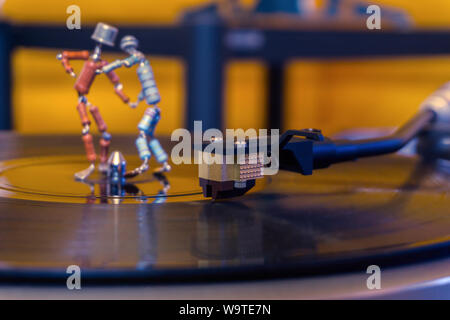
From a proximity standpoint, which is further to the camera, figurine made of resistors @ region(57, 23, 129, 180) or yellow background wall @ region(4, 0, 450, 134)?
yellow background wall @ region(4, 0, 450, 134)

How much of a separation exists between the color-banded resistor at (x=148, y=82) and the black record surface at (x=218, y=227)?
0.07m

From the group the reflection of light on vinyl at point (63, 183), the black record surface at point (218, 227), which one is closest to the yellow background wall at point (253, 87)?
the reflection of light on vinyl at point (63, 183)

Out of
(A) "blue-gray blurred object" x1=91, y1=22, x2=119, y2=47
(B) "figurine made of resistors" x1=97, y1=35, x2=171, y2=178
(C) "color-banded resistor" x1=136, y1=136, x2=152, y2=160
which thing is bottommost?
(C) "color-banded resistor" x1=136, y1=136, x2=152, y2=160

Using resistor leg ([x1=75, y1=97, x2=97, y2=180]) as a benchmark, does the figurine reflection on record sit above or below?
below

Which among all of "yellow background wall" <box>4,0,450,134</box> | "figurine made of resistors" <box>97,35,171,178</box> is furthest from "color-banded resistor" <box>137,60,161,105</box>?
"yellow background wall" <box>4,0,450,134</box>

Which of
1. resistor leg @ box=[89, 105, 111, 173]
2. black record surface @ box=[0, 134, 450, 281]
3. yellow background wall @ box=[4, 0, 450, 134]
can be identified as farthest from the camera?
yellow background wall @ box=[4, 0, 450, 134]

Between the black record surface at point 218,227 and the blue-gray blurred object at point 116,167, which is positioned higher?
the blue-gray blurred object at point 116,167

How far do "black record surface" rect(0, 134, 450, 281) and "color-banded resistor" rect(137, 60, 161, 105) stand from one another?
7 cm

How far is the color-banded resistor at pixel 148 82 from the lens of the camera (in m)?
0.59

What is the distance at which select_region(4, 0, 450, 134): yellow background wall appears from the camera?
3068 mm

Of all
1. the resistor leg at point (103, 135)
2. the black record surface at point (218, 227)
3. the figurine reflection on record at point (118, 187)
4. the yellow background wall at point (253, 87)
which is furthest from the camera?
the yellow background wall at point (253, 87)

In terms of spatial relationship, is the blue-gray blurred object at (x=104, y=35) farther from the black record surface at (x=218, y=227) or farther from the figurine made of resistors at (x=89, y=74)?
the black record surface at (x=218, y=227)

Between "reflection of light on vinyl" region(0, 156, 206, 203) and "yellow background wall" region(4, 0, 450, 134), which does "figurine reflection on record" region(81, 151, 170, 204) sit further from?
"yellow background wall" region(4, 0, 450, 134)

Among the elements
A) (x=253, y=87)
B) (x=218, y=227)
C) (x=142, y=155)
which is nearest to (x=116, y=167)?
(x=142, y=155)
